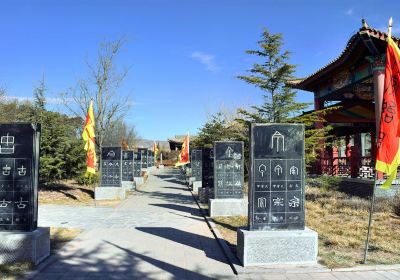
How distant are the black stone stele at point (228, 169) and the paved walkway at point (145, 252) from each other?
1.20 metres

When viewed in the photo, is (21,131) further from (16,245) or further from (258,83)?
(258,83)

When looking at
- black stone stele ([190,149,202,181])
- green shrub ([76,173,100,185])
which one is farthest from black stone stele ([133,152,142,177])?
green shrub ([76,173,100,185])

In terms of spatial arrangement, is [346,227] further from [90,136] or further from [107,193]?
[107,193]

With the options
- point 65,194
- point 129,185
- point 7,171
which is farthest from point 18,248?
point 129,185

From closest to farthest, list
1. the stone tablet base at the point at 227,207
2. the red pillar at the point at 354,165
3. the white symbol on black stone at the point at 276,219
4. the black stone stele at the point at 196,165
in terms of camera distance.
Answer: the white symbol on black stone at the point at 276,219
the stone tablet base at the point at 227,207
the red pillar at the point at 354,165
the black stone stele at the point at 196,165

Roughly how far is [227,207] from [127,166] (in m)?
11.7

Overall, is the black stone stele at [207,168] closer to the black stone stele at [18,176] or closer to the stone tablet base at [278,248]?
the stone tablet base at [278,248]

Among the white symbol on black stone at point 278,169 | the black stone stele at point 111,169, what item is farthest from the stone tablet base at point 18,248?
the black stone stele at point 111,169

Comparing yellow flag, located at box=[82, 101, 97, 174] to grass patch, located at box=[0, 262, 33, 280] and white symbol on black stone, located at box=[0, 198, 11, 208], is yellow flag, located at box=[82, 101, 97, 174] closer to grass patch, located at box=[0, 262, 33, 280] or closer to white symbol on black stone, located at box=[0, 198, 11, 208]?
white symbol on black stone, located at box=[0, 198, 11, 208]

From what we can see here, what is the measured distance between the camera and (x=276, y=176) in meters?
7.55

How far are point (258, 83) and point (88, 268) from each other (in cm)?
899

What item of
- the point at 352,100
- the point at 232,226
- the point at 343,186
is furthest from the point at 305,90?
the point at 232,226

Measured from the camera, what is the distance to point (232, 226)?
10.9m

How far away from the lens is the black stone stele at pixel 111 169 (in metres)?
18.0
